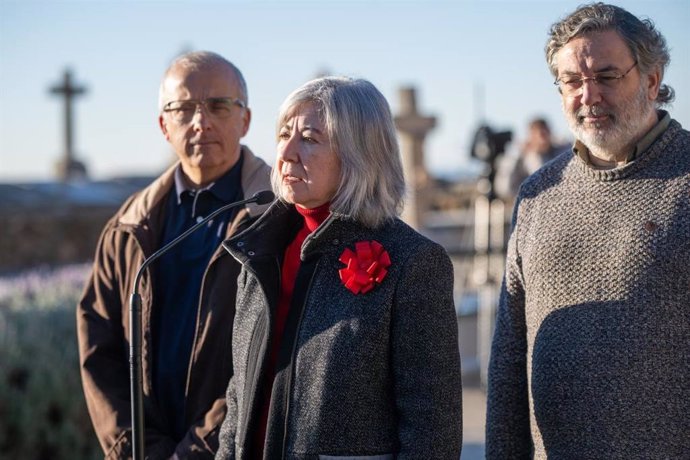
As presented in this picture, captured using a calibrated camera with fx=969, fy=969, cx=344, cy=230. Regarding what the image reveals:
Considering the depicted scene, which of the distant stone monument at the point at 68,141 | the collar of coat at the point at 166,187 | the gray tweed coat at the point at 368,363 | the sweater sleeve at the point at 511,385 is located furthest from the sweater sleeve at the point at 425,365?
the distant stone monument at the point at 68,141

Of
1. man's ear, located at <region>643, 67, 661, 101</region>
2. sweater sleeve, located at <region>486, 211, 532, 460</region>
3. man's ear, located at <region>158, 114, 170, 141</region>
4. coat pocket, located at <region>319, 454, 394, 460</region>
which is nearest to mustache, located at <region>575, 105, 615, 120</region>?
man's ear, located at <region>643, 67, 661, 101</region>

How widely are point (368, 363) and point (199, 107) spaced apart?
1228mm

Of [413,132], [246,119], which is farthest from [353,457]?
[413,132]

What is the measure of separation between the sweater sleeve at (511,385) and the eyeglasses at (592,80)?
19.8 inches

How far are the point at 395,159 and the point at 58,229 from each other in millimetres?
10696

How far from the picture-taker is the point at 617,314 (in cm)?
251

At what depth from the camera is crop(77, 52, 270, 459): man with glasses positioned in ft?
9.93

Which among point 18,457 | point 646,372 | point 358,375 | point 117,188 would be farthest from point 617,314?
point 117,188

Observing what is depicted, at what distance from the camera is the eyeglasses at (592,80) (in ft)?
8.29

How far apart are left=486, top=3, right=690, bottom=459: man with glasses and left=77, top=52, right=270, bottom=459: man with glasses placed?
976 mm

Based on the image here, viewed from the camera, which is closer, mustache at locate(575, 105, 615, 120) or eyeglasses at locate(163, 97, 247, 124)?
mustache at locate(575, 105, 615, 120)

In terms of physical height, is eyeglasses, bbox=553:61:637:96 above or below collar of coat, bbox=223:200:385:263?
above

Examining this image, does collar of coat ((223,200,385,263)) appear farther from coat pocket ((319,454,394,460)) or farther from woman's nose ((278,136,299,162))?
coat pocket ((319,454,394,460))

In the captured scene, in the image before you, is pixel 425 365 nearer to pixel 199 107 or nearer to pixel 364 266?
pixel 364 266
